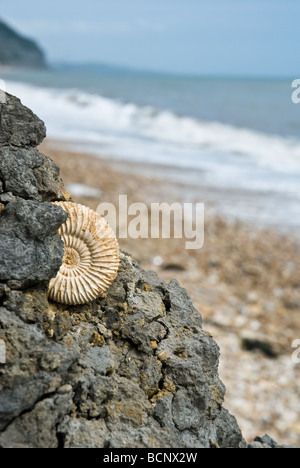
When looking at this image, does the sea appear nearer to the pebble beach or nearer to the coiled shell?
the pebble beach

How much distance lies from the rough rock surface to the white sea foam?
1355 cm

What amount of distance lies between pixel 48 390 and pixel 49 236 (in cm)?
88

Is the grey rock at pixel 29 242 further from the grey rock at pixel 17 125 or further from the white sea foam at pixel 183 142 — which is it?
the white sea foam at pixel 183 142

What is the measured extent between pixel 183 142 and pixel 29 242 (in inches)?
924

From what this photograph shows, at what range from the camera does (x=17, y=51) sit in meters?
153

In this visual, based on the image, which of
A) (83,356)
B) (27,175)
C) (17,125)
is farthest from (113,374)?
(17,125)

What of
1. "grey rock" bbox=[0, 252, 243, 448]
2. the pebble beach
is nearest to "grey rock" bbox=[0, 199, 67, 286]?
"grey rock" bbox=[0, 252, 243, 448]

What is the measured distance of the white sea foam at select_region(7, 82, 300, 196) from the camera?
61.7 feet

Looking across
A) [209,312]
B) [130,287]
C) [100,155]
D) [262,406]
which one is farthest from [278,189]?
[130,287]

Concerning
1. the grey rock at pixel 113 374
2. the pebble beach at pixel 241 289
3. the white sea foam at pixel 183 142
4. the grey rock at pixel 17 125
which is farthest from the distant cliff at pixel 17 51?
the grey rock at pixel 113 374

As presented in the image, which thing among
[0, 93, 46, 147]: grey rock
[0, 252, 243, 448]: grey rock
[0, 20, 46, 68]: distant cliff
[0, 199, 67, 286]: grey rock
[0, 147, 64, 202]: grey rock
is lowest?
[0, 252, 243, 448]: grey rock

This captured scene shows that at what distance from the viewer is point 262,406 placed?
7.01m

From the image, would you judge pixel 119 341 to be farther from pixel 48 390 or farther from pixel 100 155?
pixel 100 155

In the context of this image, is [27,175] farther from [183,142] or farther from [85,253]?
[183,142]
